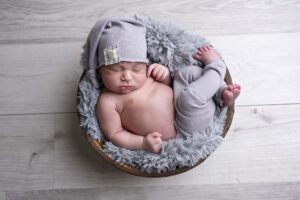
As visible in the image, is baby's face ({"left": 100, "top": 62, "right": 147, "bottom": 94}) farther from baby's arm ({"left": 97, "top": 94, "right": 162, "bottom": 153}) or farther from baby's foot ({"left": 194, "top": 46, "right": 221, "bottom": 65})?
baby's foot ({"left": 194, "top": 46, "right": 221, "bottom": 65})

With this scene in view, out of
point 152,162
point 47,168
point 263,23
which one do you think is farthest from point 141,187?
point 263,23

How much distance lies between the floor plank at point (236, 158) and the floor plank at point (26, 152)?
3 centimetres

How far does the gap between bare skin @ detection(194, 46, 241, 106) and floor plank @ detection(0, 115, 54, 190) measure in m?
0.44

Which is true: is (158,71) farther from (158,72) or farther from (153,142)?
(153,142)

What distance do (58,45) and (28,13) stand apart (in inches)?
5.4

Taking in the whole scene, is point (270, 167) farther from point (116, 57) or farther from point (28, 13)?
point (28, 13)

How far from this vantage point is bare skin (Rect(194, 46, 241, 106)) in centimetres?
92

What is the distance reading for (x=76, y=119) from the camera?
108cm

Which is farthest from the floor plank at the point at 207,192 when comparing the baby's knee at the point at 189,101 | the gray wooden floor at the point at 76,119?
the baby's knee at the point at 189,101

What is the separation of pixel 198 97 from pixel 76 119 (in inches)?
14.0

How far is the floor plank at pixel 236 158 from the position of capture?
1.04 metres

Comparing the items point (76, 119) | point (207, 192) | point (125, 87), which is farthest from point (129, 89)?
point (207, 192)

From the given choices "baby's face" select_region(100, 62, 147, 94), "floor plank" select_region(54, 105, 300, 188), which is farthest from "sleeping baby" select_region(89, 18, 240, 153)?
"floor plank" select_region(54, 105, 300, 188)

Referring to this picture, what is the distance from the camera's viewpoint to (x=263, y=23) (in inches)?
44.4
